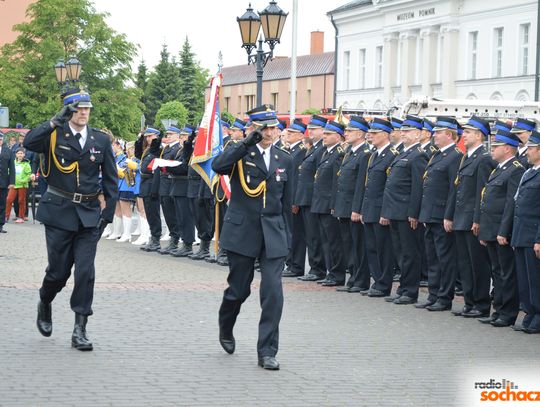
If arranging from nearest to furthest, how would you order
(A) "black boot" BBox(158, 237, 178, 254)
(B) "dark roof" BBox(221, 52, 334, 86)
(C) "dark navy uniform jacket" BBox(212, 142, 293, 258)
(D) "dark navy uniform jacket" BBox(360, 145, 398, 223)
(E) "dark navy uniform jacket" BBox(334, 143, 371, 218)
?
1. (C) "dark navy uniform jacket" BBox(212, 142, 293, 258)
2. (D) "dark navy uniform jacket" BBox(360, 145, 398, 223)
3. (E) "dark navy uniform jacket" BBox(334, 143, 371, 218)
4. (A) "black boot" BBox(158, 237, 178, 254)
5. (B) "dark roof" BBox(221, 52, 334, 86)

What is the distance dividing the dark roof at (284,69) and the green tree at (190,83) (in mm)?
11202

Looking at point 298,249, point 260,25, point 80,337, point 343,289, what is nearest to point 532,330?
point 343,289

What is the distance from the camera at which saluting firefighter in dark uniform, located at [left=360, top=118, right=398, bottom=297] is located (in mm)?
14781

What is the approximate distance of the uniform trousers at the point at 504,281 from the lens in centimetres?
1259

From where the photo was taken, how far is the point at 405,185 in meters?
14.5

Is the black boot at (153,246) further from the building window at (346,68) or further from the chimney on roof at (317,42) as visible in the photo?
the chimney on roof at (317,42)

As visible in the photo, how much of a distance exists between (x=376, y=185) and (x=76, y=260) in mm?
5663

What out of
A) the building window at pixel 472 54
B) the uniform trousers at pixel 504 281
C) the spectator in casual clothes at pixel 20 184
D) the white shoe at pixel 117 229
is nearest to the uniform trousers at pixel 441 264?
the uniform trousers at pixel 504 281

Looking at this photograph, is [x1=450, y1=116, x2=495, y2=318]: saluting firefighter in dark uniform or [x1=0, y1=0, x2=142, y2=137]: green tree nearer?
[x1=450, y1=116, x2=495, y2=318]: saluting firefighter in dark uniform

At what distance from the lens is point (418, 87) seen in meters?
64.8

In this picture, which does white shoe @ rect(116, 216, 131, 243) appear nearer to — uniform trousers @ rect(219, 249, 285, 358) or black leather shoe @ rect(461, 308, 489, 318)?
black leather shoe @ rect(461, 308, 489, 318)

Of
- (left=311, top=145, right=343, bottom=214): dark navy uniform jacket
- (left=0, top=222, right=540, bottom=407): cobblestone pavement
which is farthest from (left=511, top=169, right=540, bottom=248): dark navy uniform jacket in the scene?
(left=311, top=145, right=343, bottom=214): dark navy uniform jacket

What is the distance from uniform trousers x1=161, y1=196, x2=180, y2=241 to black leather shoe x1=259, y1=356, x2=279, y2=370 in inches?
433

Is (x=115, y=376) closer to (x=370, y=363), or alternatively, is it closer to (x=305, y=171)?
(x=370, y=363)
